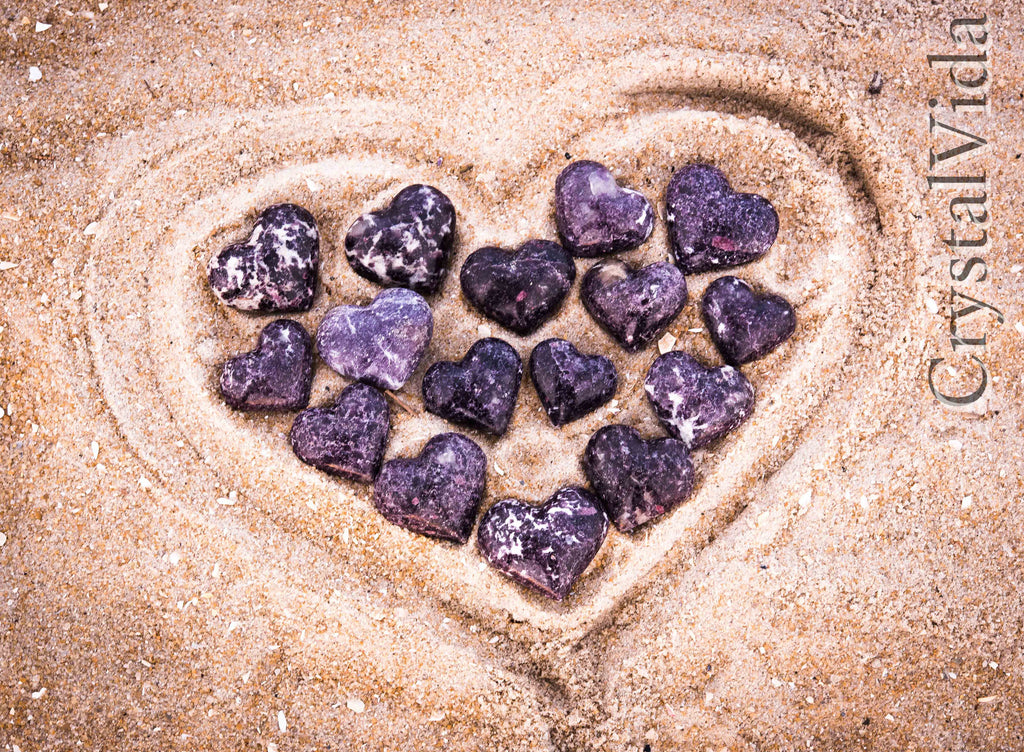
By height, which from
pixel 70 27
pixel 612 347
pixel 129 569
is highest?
pixel 70 27

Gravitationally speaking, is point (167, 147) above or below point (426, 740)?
above

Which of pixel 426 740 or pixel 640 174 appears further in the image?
pixel 640 174

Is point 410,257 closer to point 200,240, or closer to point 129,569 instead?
point 200,240

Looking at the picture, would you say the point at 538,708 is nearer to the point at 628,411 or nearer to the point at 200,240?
the point at 628,411

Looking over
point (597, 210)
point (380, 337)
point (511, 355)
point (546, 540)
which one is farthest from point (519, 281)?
point (546, 540)

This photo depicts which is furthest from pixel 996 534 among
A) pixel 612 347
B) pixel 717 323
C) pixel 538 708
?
pixel 538 708
